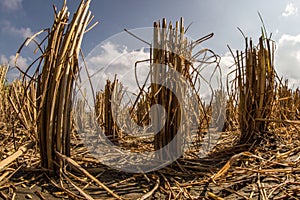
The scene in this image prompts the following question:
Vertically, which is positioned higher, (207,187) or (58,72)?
(58,72)

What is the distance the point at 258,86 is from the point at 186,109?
0.59m

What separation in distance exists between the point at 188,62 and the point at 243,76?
0.58m

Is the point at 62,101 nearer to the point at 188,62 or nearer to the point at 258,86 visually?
the point at 188,62

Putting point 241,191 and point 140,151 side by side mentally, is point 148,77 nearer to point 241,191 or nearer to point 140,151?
point 140,151

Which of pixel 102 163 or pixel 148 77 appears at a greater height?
pixel 148 77

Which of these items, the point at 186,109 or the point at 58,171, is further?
the point at 186,109

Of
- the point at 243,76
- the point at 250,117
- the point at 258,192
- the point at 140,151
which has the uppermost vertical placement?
the point at 243,76

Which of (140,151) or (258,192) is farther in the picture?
(140,151)

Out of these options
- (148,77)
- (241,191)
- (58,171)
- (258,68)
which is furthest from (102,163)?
(258,68)

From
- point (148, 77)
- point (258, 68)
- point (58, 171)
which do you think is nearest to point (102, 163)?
point (58, 171)

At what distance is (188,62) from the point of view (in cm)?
125

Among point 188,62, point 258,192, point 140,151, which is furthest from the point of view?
point 140,151

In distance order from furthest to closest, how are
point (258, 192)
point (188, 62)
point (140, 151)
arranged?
point (140, 151) → point (188, 62) → point (258, 192)

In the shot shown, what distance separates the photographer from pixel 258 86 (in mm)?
1582
